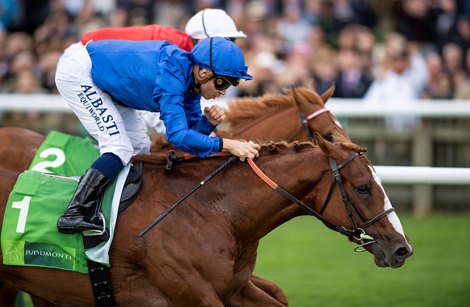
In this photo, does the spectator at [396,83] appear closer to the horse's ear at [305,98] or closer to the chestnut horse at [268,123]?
the chestnut horse at [268,123]

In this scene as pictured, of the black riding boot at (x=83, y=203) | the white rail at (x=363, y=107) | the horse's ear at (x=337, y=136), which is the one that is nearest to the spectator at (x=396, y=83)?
the white rail at (x=363, y=107)

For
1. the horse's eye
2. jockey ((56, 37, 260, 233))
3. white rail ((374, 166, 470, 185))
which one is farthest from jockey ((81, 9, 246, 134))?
the horse's eye

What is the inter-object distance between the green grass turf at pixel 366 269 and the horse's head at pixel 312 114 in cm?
140

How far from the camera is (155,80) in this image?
5.07 metres

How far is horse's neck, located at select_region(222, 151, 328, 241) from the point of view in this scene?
16.3 ft

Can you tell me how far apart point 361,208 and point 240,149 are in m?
0.73

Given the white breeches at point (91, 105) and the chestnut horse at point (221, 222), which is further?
the white breeches at point (91, 105)

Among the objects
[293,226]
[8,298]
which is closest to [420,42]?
[293,226]

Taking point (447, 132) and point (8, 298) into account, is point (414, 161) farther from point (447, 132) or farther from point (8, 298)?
point (8, 298)

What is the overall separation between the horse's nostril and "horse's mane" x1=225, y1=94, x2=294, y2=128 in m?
2.30

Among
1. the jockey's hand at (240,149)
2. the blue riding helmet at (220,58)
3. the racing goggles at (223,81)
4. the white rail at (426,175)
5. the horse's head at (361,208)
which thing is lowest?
the white rail at (426,175)

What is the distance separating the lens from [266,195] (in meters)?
A: 5.02

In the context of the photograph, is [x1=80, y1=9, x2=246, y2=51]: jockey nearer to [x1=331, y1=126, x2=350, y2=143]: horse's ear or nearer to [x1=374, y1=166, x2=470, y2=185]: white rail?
[x1=331, y1=126, x2=350, y2=143]: horse's ear

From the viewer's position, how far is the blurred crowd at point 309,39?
448 inches
